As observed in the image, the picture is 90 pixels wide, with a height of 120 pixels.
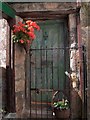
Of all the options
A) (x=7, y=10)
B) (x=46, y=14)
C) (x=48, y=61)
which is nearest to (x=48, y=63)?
(x=48, y=61)

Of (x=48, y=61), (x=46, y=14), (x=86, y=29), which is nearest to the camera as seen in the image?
(x=86, y=29)

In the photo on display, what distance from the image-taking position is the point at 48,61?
184 inches

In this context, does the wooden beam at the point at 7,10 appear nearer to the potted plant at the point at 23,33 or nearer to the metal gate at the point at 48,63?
the potted plant at the point at 23,33

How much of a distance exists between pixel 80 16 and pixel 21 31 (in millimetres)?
1008

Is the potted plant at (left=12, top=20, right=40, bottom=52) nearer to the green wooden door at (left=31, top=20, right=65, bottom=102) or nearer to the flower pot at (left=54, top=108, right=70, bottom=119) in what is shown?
the green wooden door at (left=31, top=20, right=65, bottom=102)

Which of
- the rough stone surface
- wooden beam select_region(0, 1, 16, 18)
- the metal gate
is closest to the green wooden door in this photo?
the metal gate

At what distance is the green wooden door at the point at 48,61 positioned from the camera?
4629 millimetres

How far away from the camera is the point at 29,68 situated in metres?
4.50

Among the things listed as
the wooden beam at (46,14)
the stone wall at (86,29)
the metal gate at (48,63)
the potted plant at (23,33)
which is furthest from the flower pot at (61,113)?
the wooden beam at (46,14)

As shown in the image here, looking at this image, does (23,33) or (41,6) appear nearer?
(23,33)

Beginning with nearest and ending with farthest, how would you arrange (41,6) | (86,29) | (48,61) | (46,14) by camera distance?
(86,29) < (41,6) < (46,14) < (48,61)

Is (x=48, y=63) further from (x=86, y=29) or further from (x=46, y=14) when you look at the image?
(x=86, y=29)

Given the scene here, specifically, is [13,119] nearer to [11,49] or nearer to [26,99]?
[26,99]

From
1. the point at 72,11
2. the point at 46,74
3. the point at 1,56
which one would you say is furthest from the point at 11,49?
the point at 72,11
